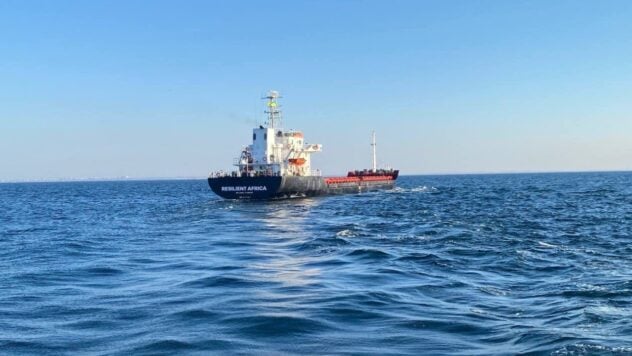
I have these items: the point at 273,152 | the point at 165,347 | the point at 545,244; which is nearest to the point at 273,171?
the point at 273,152

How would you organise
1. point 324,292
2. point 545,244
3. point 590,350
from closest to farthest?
point 590,350 < point 324,292 < point 545,244

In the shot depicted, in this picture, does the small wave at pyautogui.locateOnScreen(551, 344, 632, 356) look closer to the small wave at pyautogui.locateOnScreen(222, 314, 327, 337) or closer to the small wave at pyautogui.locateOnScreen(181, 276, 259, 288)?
the small wave at pyautogui.locateOnScreen(222, 314, 327, 337)

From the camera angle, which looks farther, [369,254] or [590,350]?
[369,254]

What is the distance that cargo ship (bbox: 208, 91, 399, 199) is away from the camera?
5725 centimetres

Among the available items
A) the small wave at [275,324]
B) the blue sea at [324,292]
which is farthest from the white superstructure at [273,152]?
the small wave at [275,324]

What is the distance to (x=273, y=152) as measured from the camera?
63.5 meters

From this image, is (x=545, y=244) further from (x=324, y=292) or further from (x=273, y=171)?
(x=273, y=171)

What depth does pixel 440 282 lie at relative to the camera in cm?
1576

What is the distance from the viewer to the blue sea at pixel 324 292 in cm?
1007

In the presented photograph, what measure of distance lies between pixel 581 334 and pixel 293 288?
677cm

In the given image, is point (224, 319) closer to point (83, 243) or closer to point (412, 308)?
point (412, 308)

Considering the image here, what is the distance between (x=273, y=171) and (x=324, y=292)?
48.2 meters

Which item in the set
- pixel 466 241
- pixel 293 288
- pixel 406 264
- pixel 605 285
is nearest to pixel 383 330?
pixel 293 288

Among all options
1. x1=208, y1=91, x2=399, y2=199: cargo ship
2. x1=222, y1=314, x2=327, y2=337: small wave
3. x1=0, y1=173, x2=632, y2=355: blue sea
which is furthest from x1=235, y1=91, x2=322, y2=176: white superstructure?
x1=222, y1=314, x2=327, y2=337: small wave
